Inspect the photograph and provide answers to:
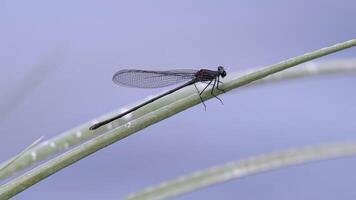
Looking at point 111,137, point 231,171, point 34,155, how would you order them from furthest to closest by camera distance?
point 231,171 < point 34,155 < point 111,137

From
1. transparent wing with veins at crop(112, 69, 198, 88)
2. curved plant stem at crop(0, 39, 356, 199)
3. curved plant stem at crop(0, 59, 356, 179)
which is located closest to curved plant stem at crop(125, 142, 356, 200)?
curved plant stem at crop(0, 59, 356, 179)

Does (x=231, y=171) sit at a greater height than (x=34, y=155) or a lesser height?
lesser

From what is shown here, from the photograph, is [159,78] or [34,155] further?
[159,78]

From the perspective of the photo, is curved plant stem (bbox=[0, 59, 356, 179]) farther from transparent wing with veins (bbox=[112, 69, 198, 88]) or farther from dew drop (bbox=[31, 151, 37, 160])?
transparent wing with veins (bbox=[112, 69, 198, 88])

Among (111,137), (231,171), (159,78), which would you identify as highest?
(159,78)

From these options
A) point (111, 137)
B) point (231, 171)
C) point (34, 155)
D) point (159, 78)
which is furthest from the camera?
point (159, 78)

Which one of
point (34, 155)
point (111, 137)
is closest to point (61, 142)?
point (34, 155)

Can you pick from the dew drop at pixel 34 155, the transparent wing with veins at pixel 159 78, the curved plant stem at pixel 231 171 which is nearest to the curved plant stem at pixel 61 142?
the dew drop at pixel 34 155

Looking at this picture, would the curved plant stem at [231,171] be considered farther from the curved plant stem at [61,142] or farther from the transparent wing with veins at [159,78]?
the transparent wing with veins at [159,78]

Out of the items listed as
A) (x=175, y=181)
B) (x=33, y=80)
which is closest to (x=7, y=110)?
(x=33, y=80)

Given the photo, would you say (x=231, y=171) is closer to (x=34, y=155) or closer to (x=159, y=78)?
(x=34, y=155)
